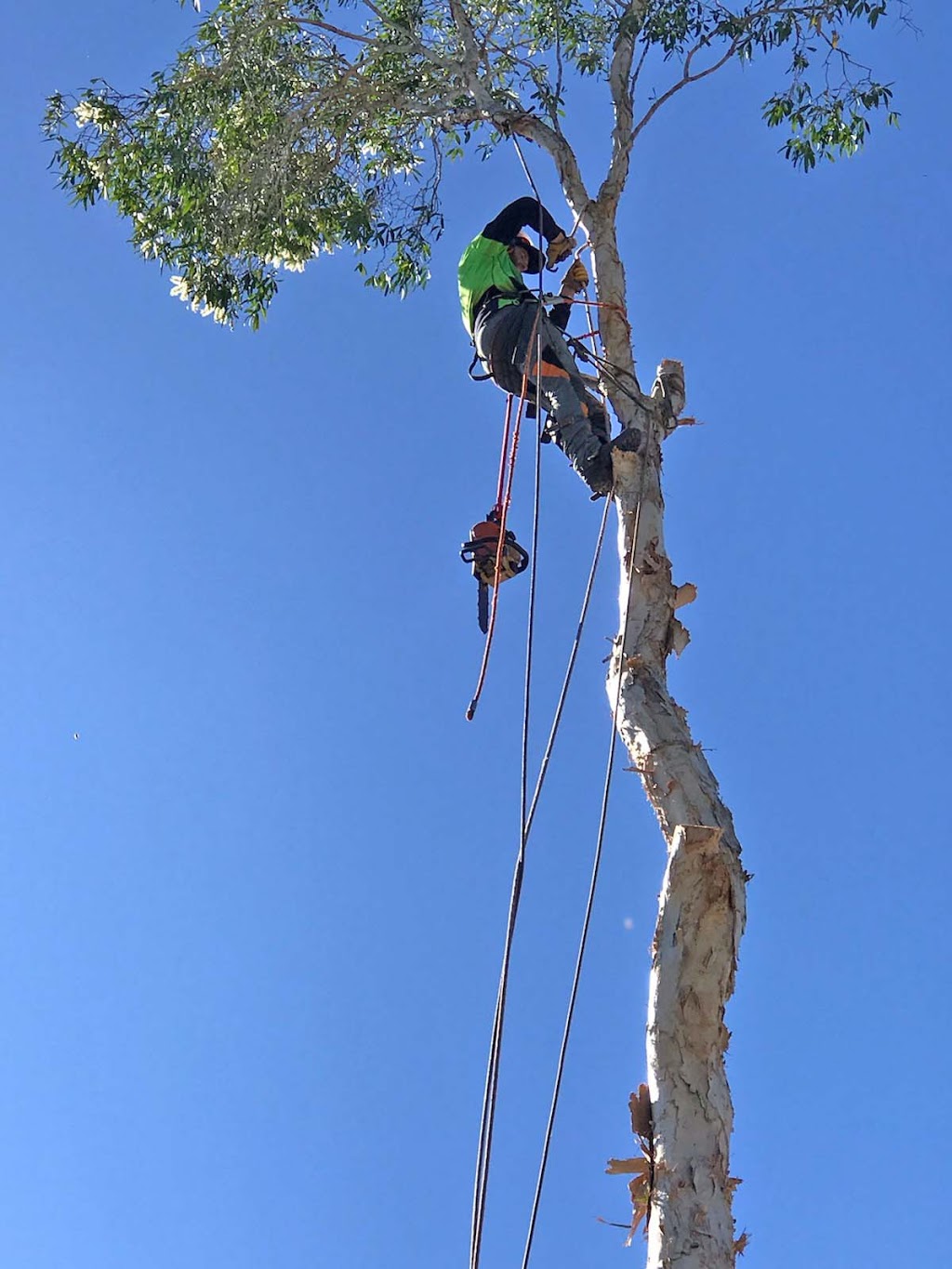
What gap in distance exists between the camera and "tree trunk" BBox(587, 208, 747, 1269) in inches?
133

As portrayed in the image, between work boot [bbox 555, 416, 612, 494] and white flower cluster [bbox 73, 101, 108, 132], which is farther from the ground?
white flower cluster [bbox 73, 101, 108, 132]

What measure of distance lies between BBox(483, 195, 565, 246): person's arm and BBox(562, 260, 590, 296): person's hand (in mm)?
195

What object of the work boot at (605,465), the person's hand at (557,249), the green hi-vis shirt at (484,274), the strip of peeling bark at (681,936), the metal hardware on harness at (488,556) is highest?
the person's hand at (557,249)

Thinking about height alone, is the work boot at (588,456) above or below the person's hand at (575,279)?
below

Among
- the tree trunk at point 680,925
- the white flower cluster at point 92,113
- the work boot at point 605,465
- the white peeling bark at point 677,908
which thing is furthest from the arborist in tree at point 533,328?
the white flower cluster at point 92,113

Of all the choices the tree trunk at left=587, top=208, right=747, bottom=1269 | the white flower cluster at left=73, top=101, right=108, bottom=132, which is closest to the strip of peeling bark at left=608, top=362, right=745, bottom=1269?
the tree trunk at left=587, top=208, right=747, bottom=1269

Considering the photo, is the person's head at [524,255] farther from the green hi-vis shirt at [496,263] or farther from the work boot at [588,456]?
the work boot at [588,456]

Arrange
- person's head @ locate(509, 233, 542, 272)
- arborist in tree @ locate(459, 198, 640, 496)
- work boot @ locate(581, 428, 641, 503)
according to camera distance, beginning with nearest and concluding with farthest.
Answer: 1. work boot @ locate(581, 428, 641, 503)
2. arborist in tree @ locate(459, 198, 640, 496)
3. person's head @ locate(509, 233, 542, 272)

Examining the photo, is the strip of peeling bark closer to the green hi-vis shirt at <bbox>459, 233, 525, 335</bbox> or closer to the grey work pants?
the grey work pants

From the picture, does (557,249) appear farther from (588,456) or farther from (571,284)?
(588,456)

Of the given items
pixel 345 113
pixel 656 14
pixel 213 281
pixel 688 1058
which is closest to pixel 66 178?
pixel 213 281

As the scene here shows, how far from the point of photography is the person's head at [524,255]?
620 cm

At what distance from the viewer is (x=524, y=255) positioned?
20.4 ft

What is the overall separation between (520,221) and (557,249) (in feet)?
0.70
